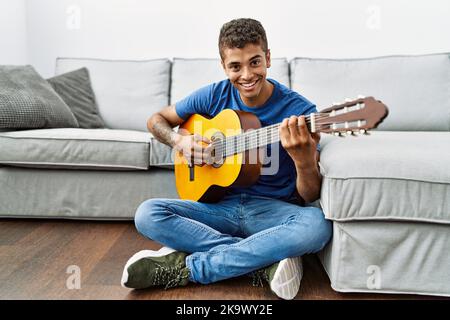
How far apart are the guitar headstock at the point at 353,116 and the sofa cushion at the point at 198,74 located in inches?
51.6

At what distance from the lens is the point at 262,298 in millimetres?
1240

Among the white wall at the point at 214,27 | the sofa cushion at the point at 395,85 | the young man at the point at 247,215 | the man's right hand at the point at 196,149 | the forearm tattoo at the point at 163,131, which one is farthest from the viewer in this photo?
the white wall at the point at 214,27

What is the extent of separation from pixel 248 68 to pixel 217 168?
331 mm

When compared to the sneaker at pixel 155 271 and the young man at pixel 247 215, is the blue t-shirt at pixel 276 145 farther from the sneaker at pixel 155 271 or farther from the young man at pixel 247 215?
the sneaker at pixel 155 271

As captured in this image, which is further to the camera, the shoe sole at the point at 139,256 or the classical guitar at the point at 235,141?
the shoe sole at the point at 139,256

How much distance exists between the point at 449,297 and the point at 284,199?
1.79 ft

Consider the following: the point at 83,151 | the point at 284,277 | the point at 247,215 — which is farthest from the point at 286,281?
the point at 83,151

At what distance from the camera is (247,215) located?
140 centimetres

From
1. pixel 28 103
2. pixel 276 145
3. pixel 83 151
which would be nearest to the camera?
pixel 276 145

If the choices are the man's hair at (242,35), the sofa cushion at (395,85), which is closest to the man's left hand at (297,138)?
the man's hair at (242,35)

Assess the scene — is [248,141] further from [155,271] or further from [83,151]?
[83,151]

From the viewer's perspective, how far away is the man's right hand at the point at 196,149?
4.79ft

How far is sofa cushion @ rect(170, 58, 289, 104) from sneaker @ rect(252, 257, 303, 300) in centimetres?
131

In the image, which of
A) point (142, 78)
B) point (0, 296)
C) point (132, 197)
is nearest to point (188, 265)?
point (0, 296)
